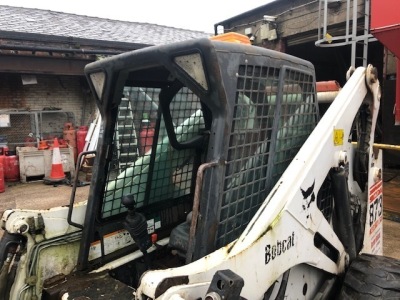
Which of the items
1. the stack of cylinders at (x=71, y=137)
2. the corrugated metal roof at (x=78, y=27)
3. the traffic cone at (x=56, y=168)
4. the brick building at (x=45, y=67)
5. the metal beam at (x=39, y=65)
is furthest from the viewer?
the corrugated metal roof at (x=78, y=27)

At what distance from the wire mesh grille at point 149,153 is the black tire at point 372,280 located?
1226mm

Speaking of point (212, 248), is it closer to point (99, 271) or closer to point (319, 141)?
point (319, 141)

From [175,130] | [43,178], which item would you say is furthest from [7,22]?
[175,130]

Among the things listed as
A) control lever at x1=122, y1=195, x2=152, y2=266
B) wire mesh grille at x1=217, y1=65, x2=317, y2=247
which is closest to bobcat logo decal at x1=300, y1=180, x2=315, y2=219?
wire mesh grille at x1=217, y1=65, x2=317, y2=247

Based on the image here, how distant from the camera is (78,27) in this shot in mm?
13680

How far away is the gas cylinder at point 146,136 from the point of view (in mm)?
2424

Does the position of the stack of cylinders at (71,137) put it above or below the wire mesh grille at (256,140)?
below

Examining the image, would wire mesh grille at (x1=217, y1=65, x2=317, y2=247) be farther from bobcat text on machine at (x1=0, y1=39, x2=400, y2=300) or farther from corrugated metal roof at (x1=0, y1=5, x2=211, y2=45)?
corrugated metal roof at (x1=0, y1=5, x2=211, y2=45)

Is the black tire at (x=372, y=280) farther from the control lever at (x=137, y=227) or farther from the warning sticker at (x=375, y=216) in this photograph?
the control lever at (x=137, y=227)

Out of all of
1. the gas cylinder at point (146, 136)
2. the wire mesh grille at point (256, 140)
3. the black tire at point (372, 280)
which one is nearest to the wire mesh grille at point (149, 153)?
the gas cylinder at point (146, 136)

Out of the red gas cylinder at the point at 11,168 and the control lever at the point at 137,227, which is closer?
the control lever at the point at 137,227

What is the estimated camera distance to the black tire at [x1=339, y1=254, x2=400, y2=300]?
6.15 ft

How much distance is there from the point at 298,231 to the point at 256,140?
0.47 meters

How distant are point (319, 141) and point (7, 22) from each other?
12856 mm
